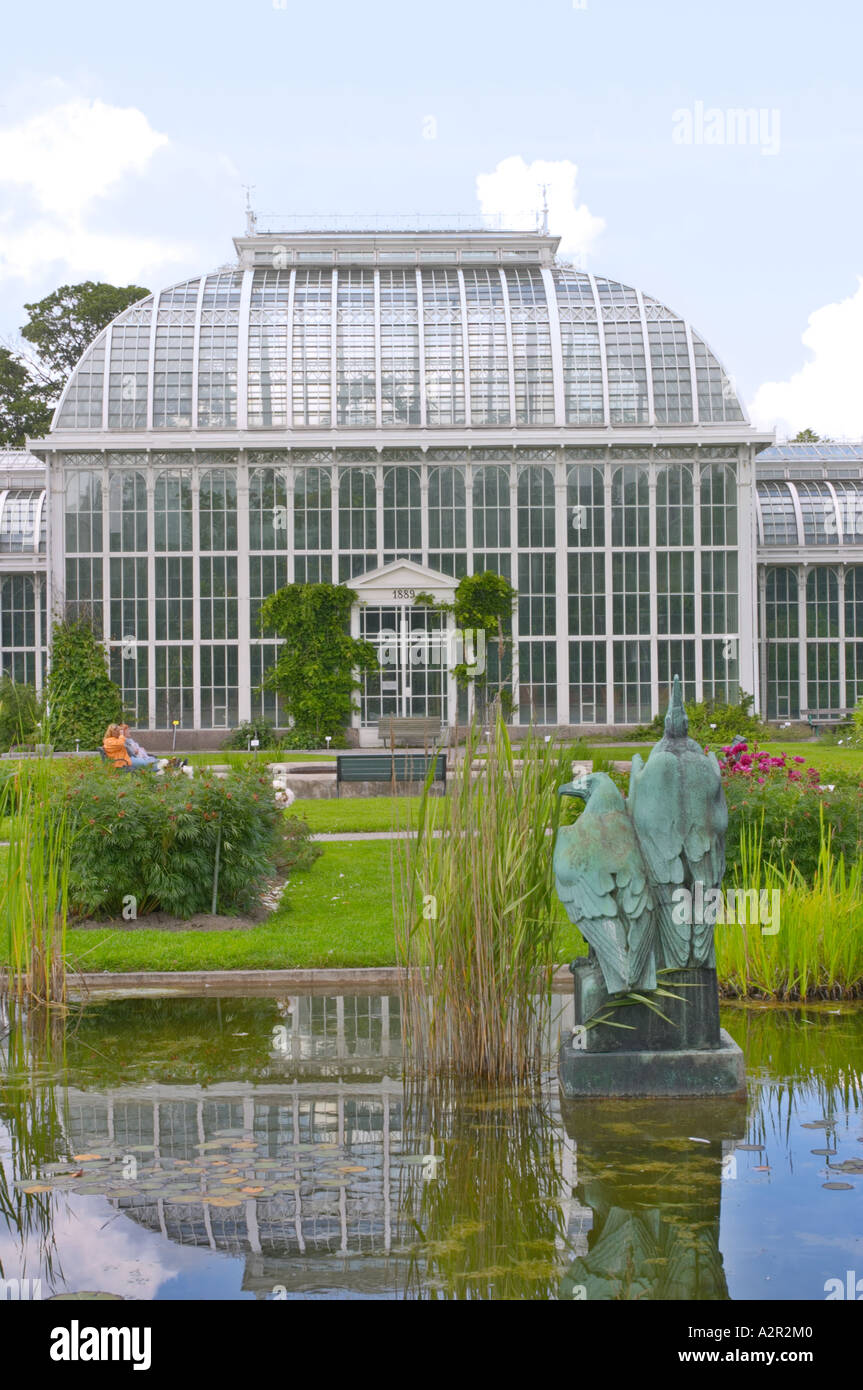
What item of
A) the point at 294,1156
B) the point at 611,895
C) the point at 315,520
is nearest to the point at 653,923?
the point at 611,895

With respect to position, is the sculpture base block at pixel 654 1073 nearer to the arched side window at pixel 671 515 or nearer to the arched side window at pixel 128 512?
the arched side window at pixel 671 515

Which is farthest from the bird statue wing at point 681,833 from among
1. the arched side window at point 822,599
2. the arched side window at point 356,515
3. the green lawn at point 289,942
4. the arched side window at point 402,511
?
the arched side window at point 822,599

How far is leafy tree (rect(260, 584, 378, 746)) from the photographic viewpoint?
108 ft

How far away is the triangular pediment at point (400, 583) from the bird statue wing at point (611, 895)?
2738 cm

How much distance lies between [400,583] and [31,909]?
1024 inches

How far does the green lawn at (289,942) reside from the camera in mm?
9500

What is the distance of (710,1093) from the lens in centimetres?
650

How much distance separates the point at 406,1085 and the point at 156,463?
29.1 meters

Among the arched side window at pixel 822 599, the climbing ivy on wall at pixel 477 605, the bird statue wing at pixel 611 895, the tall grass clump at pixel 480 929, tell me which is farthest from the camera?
the arched side window at pixel 822 599

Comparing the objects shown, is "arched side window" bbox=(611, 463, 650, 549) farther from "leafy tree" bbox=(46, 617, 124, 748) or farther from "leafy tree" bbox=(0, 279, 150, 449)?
"leafy tree" bbox=(0, 279, 150, 449)

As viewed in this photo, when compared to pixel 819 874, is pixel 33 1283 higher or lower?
lower
